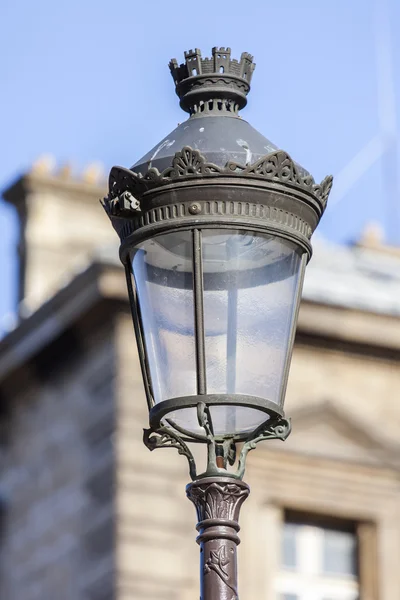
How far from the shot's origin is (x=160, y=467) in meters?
13.7

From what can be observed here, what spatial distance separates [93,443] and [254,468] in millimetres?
1181

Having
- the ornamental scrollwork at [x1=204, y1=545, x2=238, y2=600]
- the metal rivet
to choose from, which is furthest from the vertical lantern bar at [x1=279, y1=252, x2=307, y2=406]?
the ornamental scrollwork at [x1=204, y1=545, x2=238, y2=600]

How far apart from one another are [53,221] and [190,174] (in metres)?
13.1

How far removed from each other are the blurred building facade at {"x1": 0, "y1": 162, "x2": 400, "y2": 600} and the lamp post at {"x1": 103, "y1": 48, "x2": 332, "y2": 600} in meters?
8.18

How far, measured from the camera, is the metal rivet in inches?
202

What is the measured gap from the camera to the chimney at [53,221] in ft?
58.9

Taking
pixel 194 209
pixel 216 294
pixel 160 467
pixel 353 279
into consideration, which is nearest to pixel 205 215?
pixel 194 209

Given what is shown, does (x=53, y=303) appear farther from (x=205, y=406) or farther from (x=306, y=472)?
(x=205, y=406)

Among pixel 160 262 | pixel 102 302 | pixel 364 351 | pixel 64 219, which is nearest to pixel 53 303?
pixel 102 302

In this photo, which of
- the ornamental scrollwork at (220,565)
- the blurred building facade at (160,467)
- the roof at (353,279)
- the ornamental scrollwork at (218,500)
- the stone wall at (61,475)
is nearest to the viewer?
the ornamental scrollwork at (220,565)

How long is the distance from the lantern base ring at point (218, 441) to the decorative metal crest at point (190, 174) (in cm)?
61

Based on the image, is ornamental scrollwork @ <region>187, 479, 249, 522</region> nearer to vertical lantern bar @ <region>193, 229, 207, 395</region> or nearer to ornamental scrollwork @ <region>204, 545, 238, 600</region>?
ornamental scrollwork @ <region>204, 545, 238, 600</region>

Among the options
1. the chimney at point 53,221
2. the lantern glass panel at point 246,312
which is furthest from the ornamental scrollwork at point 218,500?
the chimney at point 53,221

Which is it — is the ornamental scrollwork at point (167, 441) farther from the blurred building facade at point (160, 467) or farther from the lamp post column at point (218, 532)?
the blurred building facade at point (160, 467)
